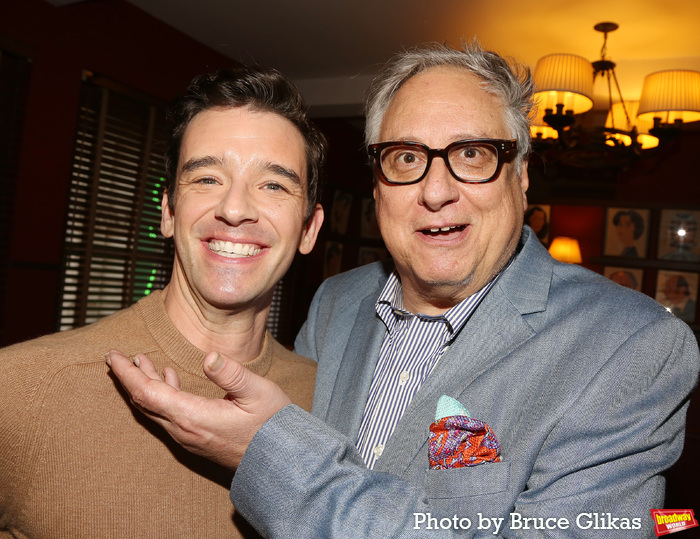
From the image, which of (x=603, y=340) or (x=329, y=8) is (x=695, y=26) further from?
(x=603, y=340)

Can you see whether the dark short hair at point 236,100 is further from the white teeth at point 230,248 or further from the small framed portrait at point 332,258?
the small framed portrait at point 332,258

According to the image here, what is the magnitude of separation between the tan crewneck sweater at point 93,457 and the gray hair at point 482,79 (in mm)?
968

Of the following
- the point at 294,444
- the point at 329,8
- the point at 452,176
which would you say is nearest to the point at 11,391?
the point at 294,444

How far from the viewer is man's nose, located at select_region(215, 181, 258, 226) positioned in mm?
1508

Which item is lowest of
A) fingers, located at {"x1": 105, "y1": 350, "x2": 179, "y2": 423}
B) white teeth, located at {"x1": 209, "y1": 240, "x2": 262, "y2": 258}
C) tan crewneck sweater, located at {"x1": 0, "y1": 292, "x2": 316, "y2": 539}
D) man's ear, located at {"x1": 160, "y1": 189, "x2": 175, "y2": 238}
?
tan crewneck sweater, located at {"x1": 0, "y1": 292, "x2": 316, "y2": 539}

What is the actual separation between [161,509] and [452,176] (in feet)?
3.65

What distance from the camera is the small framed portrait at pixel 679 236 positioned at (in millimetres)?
6555

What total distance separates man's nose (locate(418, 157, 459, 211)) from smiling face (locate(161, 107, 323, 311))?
1.19ft

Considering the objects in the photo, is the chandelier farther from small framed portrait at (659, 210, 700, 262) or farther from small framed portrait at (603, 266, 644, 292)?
small framed portrait at (603, 266, 644, 292)

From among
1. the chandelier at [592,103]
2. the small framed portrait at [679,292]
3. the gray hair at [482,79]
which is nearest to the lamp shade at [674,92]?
the chandelier at [592,103]

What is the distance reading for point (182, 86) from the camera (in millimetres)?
5461

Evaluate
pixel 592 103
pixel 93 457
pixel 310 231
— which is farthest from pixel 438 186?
pixel 592 103

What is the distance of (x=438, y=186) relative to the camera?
1.62 meters

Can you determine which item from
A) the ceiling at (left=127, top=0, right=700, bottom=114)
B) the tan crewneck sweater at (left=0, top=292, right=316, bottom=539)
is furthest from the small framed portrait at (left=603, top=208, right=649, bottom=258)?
the tan crewneck sweater at (left=0, top=292, right=316, bottom=539)
